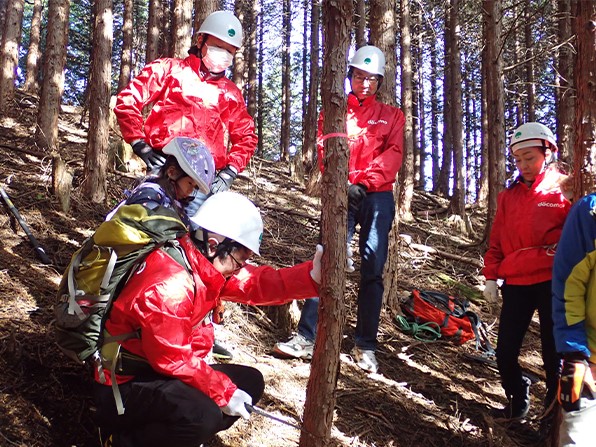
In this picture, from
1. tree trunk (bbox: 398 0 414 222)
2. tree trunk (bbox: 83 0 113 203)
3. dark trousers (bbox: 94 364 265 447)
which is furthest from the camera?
tree trunk (bbox: 398 0 414 222)

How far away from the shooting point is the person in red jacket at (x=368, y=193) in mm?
4402

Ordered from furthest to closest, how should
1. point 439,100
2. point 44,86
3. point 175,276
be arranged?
1. point 439,100
2. point 44,86
3. point 175,276

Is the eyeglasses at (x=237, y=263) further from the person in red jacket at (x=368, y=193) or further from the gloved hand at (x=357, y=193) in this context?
the gloved hand at (x=357, y=193)

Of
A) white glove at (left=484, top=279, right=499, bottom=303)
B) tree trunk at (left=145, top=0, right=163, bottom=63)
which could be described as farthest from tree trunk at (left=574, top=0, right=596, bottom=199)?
tree trunk at (left=145, top=0, right=163, bottom=63)

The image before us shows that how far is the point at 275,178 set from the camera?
42.4 feet

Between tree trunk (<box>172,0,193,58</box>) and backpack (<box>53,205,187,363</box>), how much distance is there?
5.15 m

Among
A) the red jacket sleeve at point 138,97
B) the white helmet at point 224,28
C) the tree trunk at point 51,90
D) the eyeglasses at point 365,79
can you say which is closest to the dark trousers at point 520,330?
the eyeglasses at point 365,79

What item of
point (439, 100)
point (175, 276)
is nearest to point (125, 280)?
point (175, 276)

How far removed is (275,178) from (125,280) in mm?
10487

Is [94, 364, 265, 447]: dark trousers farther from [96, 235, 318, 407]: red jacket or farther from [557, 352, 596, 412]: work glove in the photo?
[557, 352, 596, 412]: work glove

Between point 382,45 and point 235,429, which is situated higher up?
point 382,45

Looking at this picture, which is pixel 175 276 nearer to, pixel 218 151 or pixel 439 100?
pixel 218 151

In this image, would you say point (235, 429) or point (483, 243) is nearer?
point (235, 429)

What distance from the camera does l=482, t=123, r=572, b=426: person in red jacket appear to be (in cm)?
376
